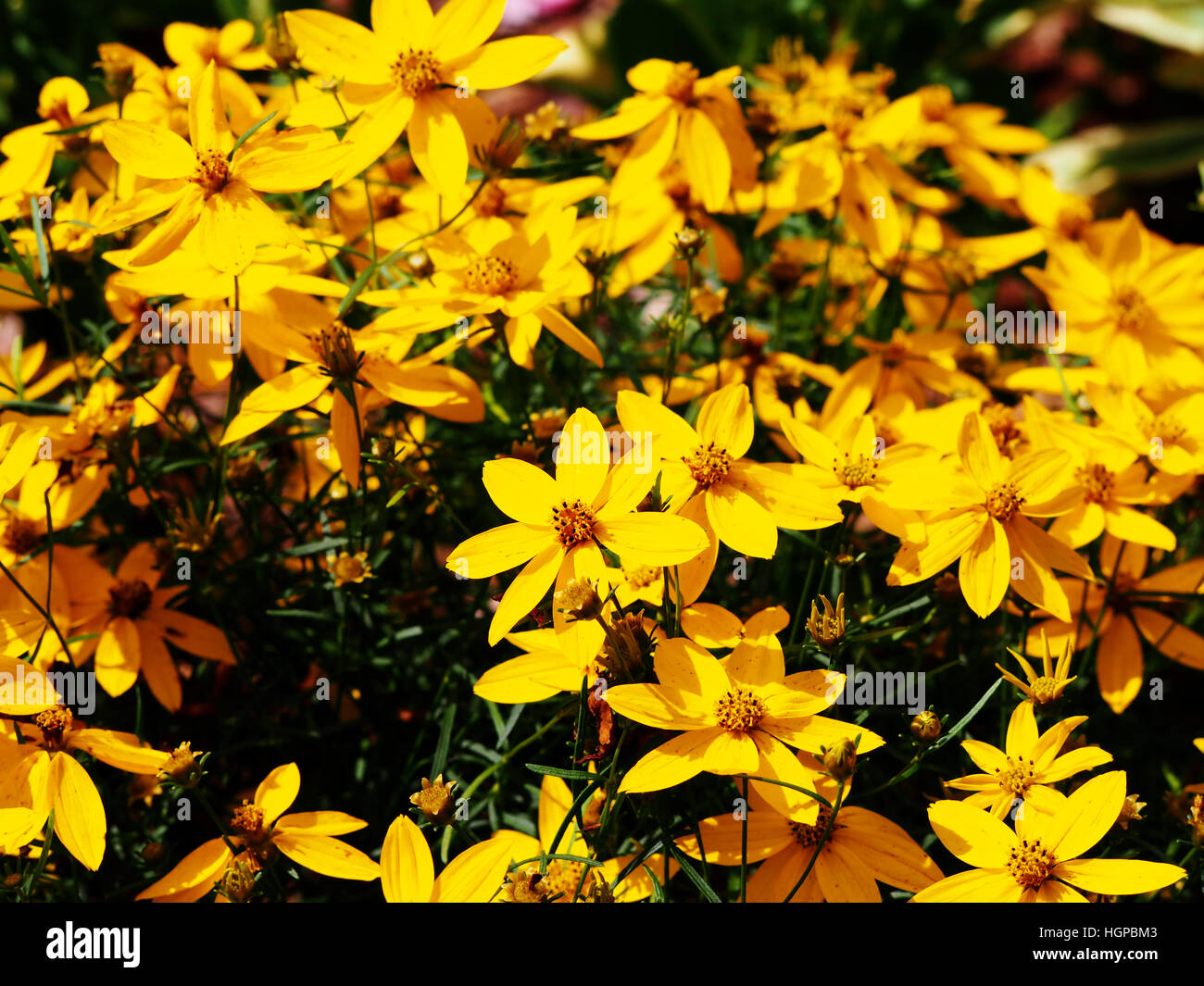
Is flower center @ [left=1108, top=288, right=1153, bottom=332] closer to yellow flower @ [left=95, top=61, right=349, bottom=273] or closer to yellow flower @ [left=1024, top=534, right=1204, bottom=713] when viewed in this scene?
yellow flower @ [left=1024, top=534, right=1204, bottom=713]

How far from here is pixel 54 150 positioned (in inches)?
50.3

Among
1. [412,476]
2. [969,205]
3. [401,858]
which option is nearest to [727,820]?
[401,858]

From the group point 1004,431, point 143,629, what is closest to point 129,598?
point 143,629

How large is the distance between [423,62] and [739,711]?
→ 0.72m

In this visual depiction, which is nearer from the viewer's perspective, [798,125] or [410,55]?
[410,55]

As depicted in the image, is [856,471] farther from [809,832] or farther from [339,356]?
[339,356]

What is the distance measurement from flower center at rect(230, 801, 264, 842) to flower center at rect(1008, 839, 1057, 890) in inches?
24.6

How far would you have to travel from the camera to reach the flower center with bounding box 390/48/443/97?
1125mm

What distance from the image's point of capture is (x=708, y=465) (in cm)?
98

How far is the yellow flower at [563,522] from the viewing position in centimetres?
90

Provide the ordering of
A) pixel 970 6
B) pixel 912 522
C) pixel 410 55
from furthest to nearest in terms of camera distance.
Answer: pixel 970 6 < pixel 410 55 < pixel 912 522

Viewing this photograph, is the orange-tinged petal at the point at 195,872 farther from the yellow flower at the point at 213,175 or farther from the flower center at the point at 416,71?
the flower center at the point at 416,71
